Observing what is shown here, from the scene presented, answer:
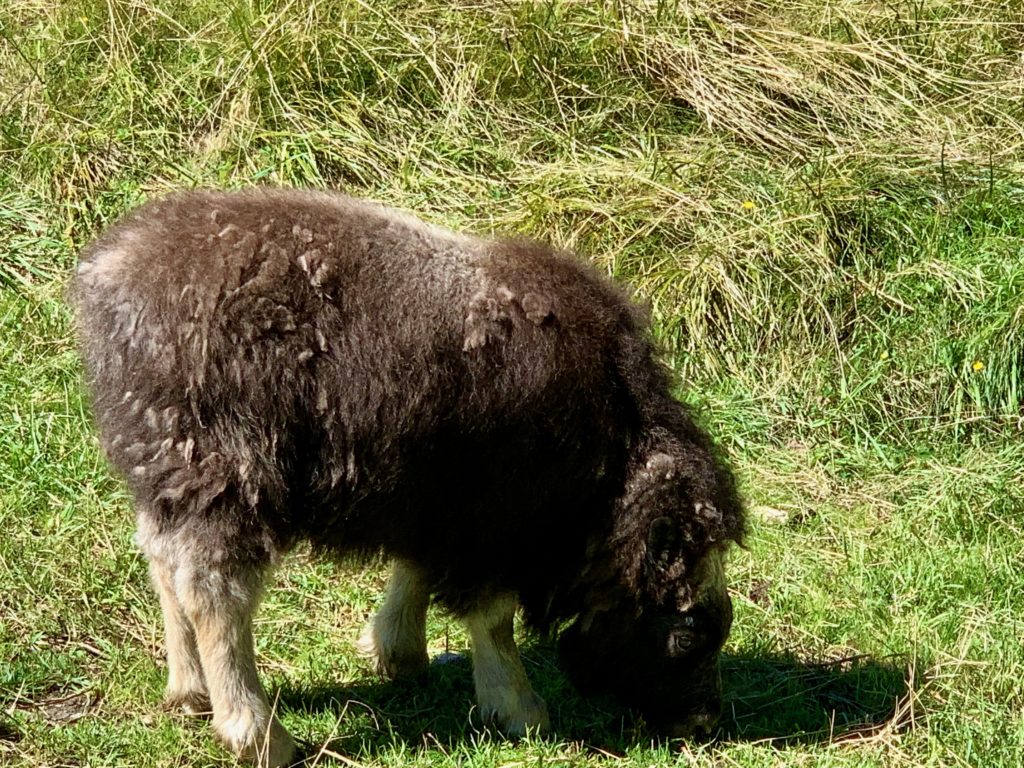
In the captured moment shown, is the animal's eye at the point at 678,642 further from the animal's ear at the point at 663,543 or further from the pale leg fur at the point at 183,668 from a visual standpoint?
the pale leg fur at the point at 183,668

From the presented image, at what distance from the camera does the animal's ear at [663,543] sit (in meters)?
4.71

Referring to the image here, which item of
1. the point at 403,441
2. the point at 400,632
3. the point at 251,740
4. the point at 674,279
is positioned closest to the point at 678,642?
the point at 400,632

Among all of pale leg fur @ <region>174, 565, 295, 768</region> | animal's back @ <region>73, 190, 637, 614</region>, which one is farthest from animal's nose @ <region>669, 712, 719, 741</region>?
pale leg fur @ <region>174, 565, 295, 768</region>

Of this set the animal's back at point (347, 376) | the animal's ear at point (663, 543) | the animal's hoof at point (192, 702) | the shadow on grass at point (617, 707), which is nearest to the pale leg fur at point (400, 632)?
the shadow on grass at point (617, 707)

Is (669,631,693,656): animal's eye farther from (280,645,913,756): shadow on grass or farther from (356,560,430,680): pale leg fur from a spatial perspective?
(356,560,430,680): pale leg fur

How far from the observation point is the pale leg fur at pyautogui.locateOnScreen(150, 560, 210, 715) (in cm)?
468

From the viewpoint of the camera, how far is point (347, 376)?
13.9 feet

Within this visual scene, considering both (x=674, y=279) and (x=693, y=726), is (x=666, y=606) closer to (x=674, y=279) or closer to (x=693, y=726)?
(x=693, y=726)

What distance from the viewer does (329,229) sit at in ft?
14.3

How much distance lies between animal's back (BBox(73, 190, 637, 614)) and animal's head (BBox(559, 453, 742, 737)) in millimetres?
198

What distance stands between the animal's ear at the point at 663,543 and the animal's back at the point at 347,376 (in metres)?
0.22

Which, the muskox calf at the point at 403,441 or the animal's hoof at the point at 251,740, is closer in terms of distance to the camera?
the muskox calf at the point at 403,441

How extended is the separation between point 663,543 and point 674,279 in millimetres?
2658

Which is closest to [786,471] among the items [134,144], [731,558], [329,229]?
[731,558]
